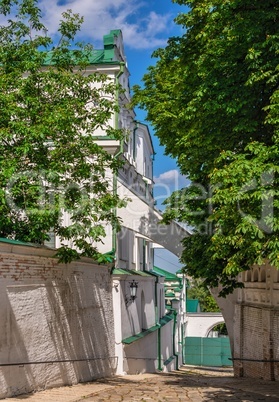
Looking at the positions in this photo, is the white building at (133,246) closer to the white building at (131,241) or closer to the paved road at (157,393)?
the white building at (131,241)

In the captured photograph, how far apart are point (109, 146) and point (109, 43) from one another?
3401 mm

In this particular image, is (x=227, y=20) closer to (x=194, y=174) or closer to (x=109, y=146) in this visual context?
(x=194, y=174)

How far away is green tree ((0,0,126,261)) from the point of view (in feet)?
36.9

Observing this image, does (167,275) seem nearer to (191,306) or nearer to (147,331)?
(147,331)

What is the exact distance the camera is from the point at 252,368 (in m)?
16.3

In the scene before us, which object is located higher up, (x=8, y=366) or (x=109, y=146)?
(x=109, y=146)

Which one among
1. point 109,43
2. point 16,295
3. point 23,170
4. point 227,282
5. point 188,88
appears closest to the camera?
point 16,295

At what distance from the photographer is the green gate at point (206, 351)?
38000 mm

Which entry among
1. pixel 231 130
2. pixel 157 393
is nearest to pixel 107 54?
pixel 231 130

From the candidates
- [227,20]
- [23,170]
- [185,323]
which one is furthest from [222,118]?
[185,323]

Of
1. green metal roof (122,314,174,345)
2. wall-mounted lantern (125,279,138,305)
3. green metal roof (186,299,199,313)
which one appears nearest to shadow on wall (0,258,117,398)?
green metal roof (122,314,174,345)

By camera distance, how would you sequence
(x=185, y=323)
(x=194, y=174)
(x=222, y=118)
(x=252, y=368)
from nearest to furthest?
(x=222, y=118) → (x=194, y=174) → (x=252, y=368) → (x=185, y=323)

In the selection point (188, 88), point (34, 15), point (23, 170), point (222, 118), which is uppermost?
point (34, 15)

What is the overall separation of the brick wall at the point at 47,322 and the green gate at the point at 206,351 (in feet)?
75.4
